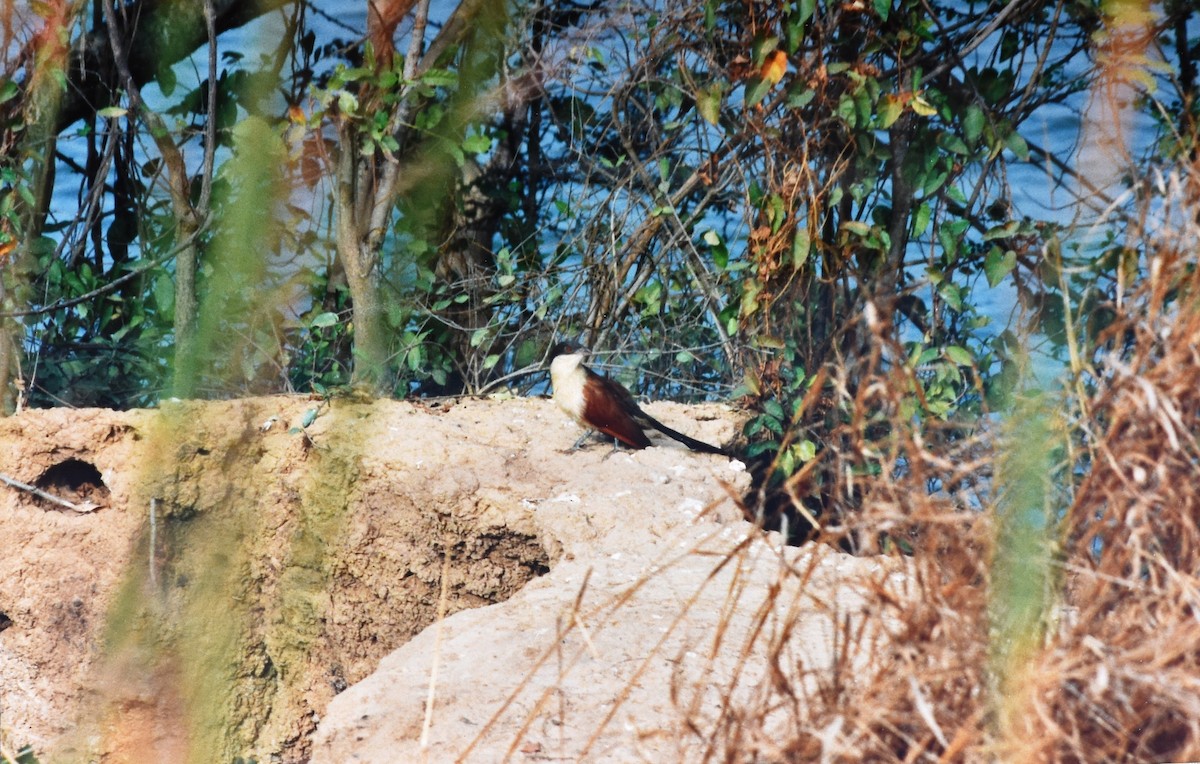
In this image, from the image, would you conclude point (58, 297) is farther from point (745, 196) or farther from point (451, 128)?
point (745, 196)

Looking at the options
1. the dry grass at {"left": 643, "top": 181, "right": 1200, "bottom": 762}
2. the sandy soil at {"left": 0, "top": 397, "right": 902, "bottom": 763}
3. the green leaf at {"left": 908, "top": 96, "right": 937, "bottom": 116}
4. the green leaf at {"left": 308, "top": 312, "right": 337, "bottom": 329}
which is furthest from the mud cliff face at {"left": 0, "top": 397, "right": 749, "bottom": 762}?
the dry grass at {"left": 643, "top": 181, "right": 1200, "bottom": 762}

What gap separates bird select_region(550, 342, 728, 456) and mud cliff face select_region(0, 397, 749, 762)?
0.27 ft

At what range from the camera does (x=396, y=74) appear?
3.97m

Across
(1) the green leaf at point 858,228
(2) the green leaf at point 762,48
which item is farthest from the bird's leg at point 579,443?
(2) the green leaf at point 762,48

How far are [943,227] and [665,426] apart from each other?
3.68 ft

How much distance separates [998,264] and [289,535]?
2.50 meters

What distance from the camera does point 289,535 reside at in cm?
382

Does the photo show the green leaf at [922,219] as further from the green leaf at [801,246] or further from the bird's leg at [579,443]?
the bird's leg at [579,443]

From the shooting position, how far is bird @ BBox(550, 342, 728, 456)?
3.54m

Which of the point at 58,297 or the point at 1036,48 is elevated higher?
the point at 1036,48

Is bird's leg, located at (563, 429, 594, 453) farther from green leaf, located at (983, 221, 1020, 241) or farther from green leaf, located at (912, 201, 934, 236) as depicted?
green leaf, located at (983, 221, 1020, 241)

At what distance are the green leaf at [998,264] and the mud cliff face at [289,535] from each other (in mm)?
993

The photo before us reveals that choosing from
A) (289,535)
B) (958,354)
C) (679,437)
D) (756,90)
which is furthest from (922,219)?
(289,535)

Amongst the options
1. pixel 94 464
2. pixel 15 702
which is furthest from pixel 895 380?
pixel 15 702
